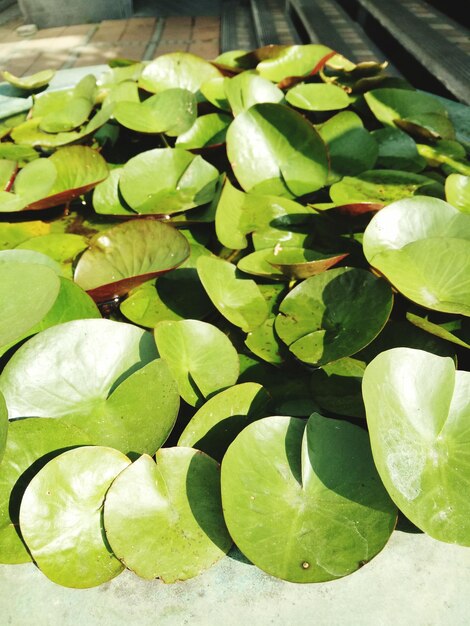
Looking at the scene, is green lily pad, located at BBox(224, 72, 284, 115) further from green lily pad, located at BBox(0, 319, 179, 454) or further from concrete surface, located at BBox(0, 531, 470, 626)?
concrete surface, located at BBox(0, 531, 470, 626)

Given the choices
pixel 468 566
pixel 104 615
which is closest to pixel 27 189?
pixel 104 615

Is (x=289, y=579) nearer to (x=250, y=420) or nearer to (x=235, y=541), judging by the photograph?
(x=235, y=541)

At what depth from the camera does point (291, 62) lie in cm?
159

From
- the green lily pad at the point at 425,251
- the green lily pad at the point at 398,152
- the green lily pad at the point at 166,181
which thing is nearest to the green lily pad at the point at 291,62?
the green lily pad at the point at 398,152

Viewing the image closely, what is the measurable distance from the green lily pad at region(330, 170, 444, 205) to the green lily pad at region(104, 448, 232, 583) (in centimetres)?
66

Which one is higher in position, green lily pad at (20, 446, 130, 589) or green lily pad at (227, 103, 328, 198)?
green lily pad at (227, 103, 328, 198)

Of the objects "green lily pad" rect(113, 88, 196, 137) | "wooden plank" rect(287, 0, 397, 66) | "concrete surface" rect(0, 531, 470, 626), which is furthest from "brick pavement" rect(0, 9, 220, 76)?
"concrete surface" rect(0, 531, 470, 626)

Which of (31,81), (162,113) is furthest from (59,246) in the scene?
(31,81)

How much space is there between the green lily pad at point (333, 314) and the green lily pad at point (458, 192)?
1.09 feet

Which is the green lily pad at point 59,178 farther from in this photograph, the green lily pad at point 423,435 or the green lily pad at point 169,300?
the green lily pad at point 423,435

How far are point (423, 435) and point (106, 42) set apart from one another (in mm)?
3847

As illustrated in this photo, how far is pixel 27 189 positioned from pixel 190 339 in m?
0.65

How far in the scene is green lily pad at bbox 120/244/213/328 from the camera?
92 cm

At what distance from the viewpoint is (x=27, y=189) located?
3.84ft
